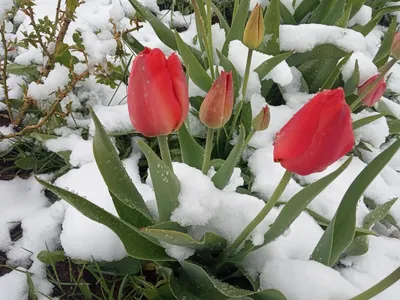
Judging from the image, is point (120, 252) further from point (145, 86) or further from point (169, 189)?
point (145, 86)

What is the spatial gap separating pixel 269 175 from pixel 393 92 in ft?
2.72

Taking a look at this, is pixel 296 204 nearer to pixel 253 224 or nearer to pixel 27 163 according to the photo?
pixel 253 224

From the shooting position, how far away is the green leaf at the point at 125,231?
84 cm

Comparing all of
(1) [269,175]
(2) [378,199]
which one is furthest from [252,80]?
(2) [378,199]

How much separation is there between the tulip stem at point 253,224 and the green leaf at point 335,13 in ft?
2.78

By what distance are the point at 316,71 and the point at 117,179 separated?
0.83 m

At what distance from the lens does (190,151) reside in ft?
3.44

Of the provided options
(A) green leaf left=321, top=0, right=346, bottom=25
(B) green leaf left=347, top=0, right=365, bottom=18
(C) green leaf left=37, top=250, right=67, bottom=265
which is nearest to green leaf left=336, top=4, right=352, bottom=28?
(A) green leaf left=321, top=0, right=346, bottom=25

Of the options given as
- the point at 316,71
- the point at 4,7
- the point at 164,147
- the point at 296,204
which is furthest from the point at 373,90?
the point at 4,7

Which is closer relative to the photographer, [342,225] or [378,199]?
[342,225]

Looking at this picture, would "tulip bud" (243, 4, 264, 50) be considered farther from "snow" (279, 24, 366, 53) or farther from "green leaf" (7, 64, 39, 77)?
"green leaf" (7, 64, 39, 77)

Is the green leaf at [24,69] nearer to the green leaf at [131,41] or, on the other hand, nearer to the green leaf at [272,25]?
the green leaf at [131,41]

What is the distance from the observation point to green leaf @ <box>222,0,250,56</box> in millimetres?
1258

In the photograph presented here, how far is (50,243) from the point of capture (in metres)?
1.16
